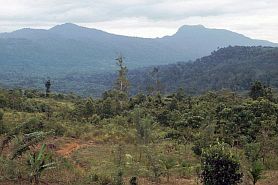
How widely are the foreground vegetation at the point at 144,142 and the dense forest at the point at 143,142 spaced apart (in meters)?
0.03

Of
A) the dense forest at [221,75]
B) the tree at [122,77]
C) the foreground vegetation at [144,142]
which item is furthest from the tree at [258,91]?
the dense forest at [221,75]

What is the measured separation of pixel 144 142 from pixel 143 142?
13 centimetres

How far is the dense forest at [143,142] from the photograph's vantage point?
13875 millimetres

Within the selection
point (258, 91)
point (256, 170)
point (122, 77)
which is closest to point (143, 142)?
point (256, 170)

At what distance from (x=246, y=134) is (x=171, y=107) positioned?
403 inches

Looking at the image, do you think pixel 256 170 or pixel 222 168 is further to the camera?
pixel 256 170

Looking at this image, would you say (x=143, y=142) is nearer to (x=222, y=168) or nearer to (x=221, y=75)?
(x=222, y=168)

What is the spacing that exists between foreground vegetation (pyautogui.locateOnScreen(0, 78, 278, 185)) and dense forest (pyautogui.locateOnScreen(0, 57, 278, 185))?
0.03 m

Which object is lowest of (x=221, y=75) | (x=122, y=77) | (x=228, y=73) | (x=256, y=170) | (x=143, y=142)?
(x=221, y=75)

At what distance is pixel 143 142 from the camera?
2152 centimetres

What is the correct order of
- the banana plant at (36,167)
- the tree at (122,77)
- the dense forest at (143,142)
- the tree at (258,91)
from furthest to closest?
the tree at (122,77), the tree at (258,91), the dense forest at (143,142), the banana plant at (36,167)

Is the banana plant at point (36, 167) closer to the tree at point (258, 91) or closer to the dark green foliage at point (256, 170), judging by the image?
the dark green foliage at point (256, 170)

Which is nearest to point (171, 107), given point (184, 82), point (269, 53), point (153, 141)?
point (153, 141)

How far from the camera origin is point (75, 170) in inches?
638
